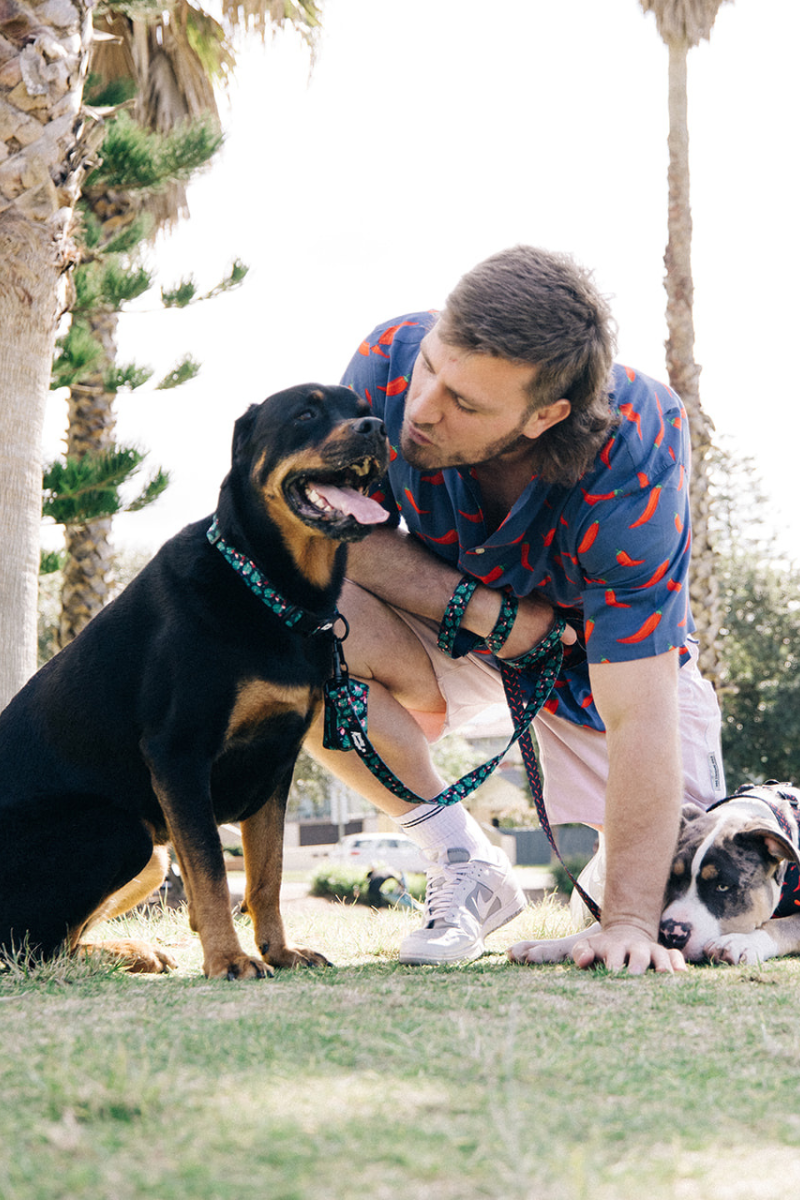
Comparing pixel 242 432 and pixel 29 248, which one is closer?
pixel 242 432

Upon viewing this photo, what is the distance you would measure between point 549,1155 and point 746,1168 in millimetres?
207

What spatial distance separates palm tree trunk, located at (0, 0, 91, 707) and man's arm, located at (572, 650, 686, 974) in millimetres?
3126

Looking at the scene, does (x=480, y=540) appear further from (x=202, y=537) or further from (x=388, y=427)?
(x=202, y=537)

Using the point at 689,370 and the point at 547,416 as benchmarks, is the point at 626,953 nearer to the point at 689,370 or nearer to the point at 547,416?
the point at 547,416

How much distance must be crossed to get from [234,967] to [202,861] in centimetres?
26

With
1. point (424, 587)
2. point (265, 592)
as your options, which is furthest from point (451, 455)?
point (265, 592)

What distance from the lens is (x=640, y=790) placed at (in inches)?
112

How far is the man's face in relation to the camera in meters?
2.89

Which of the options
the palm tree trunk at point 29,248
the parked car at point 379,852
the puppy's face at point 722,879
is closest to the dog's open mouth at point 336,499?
the puppy's face at point 722,879

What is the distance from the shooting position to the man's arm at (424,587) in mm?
3377

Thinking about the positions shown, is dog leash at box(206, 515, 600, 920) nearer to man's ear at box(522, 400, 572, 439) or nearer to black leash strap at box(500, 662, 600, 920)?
black leash strap at box(500, 662, 600, 920)

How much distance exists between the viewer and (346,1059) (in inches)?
58.2

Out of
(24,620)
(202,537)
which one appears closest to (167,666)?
(202,537)

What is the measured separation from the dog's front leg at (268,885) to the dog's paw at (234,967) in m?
0.26
